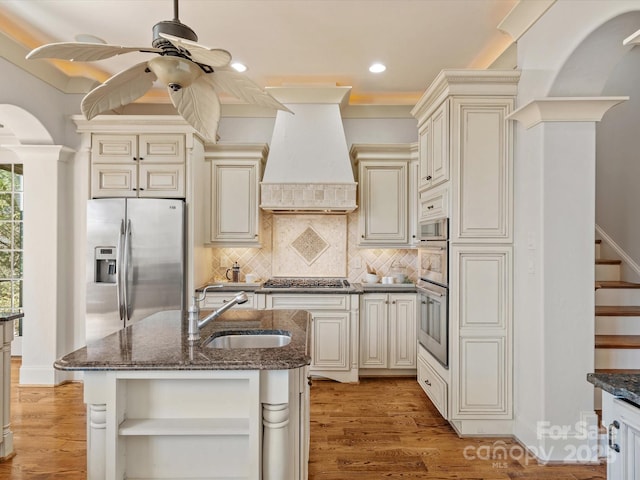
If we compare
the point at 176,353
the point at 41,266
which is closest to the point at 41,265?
the point at 41,266

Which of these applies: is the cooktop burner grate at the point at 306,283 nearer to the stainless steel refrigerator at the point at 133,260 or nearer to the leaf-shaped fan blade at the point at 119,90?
the stainless steel refrigerator at the point at 133,260

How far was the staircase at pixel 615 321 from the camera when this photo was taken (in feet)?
9.20

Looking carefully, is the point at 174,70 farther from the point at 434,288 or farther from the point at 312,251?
the point at 312,251

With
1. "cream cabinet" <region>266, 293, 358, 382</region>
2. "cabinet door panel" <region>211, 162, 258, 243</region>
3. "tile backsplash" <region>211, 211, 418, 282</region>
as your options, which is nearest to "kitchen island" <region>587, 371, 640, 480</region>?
"cream cabinet" <region>266, 293, 358, 382</region>

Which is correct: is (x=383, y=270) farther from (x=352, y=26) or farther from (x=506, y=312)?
(x=352, y=26)

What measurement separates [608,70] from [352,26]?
5.60 ft

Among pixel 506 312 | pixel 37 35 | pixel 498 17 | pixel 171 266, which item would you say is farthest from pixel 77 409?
pixel 498 17

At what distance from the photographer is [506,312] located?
109 inches

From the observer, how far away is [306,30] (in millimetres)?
3029

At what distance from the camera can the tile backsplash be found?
179 inches

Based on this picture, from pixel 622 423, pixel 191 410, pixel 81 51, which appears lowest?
pixel 191 410

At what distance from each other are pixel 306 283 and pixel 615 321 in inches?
107

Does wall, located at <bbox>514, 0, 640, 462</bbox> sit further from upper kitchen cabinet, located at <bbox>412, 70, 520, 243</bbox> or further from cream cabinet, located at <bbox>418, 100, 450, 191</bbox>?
cream cabinet, located at <bbox>418, 100, 450, 191</bbox>

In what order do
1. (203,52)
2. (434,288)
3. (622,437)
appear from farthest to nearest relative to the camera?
1. (434,288)
2. (203,52)
3. (622,437)
